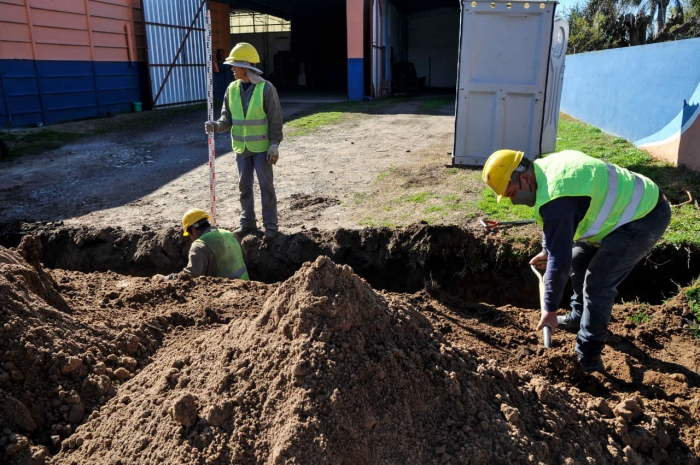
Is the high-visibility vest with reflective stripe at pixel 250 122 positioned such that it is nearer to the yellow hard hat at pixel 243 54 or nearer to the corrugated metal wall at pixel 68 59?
the yellow hard hat at pixel 243 54

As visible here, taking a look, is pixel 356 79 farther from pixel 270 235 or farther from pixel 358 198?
pixel 270 235

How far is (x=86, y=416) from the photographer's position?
3080mm

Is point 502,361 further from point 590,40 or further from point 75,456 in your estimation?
point 590,40

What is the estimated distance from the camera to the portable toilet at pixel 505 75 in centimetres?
814

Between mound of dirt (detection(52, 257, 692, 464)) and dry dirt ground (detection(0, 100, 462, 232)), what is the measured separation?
3.38m

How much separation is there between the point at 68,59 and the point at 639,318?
14341mm

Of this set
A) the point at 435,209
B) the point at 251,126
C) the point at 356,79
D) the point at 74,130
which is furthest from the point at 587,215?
the point at 356,79

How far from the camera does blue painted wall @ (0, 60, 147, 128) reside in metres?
12.4

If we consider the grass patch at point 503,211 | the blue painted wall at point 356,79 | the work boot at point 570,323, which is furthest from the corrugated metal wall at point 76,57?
the work boot at point 570,323

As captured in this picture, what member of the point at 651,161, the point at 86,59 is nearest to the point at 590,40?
the point at 651,161

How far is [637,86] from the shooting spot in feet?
35.0

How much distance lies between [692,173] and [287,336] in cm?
698

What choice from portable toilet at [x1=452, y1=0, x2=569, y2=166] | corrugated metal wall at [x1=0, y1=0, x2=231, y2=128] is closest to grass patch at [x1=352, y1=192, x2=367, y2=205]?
portable toilet at [x1=452, y1=0, x2=569, y2=166]

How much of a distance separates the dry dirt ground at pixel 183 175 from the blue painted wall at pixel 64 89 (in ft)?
2.56
